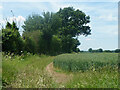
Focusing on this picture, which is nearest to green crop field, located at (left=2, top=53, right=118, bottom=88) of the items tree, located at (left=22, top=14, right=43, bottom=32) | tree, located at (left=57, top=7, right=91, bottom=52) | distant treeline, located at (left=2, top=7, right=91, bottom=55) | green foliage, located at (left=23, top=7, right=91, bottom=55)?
distant treeline, located at (left=2, top=7, right=91, bottom=55)

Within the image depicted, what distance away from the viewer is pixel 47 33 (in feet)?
56.4

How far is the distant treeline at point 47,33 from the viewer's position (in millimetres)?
11341

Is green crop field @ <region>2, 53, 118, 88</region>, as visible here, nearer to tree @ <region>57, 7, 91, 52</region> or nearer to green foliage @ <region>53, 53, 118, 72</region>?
green foliage @ <region>53, 53, 118, 72</region>

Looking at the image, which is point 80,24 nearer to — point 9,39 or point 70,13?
point 70,13

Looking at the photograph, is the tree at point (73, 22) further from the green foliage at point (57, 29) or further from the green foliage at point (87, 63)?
the green foliage at point (87, 63)

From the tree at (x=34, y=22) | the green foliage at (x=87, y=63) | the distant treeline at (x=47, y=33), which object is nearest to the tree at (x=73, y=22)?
the distant treeline at (x=47, y=33)

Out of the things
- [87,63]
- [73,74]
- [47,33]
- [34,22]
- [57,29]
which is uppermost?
[34,22]

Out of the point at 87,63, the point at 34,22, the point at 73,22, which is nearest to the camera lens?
the point at 87,63

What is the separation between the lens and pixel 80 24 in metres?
23.8

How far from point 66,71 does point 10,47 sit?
6088 millimetres

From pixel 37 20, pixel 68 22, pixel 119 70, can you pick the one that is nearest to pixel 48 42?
pixel 37 20

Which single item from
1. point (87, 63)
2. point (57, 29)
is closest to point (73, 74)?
point (87, 63)

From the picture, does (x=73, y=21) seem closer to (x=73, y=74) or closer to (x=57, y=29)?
(x=57, y=29)

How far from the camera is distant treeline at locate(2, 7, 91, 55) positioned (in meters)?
11.3
